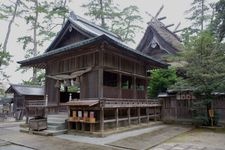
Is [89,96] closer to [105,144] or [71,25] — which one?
[105,144]

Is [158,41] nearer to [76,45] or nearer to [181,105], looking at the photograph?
[181,105]

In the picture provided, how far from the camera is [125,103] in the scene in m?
12.2

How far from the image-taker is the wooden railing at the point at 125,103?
419 inches

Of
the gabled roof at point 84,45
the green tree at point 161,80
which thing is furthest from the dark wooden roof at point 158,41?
the gabled roof at point 84,45

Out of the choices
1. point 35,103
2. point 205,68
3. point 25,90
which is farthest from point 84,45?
point 25,90

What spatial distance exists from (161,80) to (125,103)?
272 inches

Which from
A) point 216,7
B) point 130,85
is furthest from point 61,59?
point 216,7

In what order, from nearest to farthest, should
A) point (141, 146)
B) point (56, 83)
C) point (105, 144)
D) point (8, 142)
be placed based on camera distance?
1. point (141, 146)
2. point (105, 144)
3. point (8, 142)
4. point (56, 83)

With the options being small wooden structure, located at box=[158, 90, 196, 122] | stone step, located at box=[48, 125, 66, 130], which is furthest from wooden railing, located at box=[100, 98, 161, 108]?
stone step, located at box=[48, 125, 66, 130]

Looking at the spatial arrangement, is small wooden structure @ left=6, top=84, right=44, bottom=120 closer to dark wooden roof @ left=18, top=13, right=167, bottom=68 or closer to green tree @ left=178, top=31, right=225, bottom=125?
dark wooden roof @ left=18, top=13, right=167, bottom=68

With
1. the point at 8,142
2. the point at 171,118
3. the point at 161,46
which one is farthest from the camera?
the point at 161,46

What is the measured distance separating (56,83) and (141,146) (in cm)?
790

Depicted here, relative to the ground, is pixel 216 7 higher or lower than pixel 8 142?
higher

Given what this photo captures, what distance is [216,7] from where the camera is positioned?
47.5 ft
